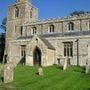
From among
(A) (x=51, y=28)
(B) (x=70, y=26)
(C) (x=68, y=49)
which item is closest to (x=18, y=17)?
(A) (x=51, y=28)

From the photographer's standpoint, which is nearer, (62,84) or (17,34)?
(62,84)

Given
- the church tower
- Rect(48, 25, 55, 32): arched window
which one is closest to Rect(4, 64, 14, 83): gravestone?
Rect(48, 25, 55, 32): arched window

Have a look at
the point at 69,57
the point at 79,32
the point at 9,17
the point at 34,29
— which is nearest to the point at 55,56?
the point at 69,57

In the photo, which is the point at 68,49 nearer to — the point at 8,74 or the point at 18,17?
the point at 18,17

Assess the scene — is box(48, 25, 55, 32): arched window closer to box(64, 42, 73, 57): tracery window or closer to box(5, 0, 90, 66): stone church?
box(5, 0, 90, 66): stone church

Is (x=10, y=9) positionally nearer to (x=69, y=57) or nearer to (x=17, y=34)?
(x=17, y=34)

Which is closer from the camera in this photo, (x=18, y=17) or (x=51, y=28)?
(x=51, y=28)

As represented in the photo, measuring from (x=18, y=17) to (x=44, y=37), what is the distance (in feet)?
36.2

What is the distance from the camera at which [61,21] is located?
156 ft

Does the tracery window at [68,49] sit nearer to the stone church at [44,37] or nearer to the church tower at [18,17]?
the stone church at [44,37]

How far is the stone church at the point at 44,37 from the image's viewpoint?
39.9 metres

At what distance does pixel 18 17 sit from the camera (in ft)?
176

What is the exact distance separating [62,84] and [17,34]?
109 ft

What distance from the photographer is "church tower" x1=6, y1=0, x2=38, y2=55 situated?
53.2 metres
